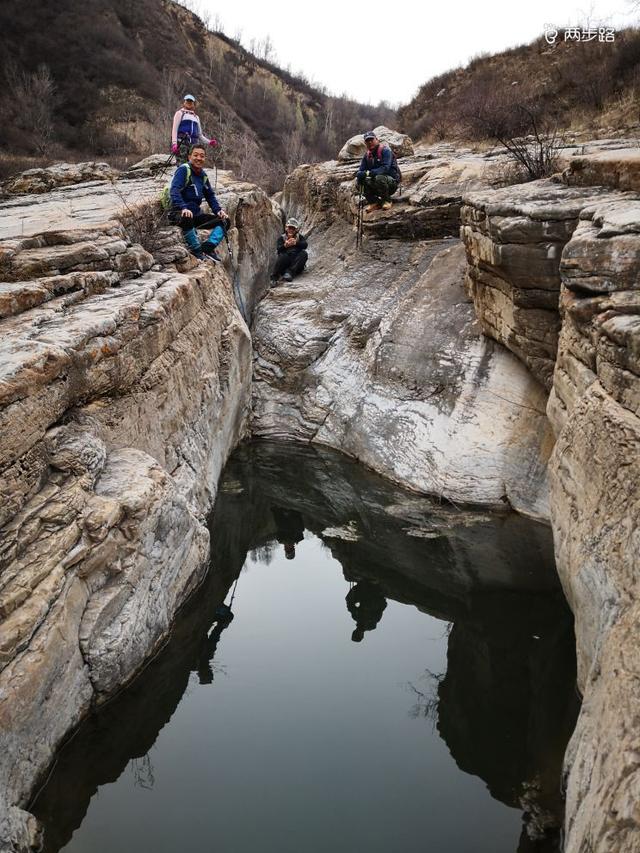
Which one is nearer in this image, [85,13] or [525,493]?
[525,493]

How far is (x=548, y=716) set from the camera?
15.1ft

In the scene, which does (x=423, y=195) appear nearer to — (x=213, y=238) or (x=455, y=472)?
(x=213, y=238)

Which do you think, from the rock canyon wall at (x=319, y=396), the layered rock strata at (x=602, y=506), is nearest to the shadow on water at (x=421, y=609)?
the rock canyon wall at (x=319, y=396)

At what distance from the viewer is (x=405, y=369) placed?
896cm

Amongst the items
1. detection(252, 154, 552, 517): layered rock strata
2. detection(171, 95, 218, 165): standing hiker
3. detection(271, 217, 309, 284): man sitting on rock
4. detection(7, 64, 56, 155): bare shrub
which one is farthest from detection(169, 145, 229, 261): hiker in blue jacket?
detection(7, 64, 56, 155): bare shrub

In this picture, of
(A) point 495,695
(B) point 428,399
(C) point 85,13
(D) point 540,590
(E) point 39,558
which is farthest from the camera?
(C) point 85,13

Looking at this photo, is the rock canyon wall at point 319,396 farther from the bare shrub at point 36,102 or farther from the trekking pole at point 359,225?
the bare shrub at point 36,102

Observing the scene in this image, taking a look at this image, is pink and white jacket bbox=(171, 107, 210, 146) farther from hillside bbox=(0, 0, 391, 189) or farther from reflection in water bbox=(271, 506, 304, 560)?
hillside bbox=(0, 0, 391, 189)

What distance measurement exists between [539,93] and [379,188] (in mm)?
9135

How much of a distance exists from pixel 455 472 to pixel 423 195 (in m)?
5.53

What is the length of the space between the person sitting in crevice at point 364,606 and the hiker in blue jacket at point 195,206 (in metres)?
5.26

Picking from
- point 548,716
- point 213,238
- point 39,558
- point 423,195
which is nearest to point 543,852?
point 548,716

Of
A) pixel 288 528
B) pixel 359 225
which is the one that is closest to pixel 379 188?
pixel 359 225

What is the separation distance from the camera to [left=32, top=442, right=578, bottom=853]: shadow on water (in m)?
4.14
